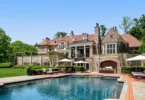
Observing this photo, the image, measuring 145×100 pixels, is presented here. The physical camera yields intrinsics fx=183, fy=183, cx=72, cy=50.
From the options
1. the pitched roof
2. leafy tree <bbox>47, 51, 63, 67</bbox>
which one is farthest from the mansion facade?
leafy tree <bbox>47, 51, 63, 67</bbox>

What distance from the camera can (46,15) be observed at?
2430 cm

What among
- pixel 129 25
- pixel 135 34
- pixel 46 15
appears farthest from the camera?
pixel 129 25

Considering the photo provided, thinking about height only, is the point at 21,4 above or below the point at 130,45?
above

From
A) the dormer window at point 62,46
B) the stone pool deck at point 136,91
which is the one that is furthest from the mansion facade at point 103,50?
the stone pool deck at point 136,91

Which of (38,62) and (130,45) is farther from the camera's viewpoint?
(38,62)

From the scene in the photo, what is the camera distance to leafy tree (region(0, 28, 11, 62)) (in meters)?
53.1

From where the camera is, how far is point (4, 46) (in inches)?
2244

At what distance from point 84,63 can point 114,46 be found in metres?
6.99

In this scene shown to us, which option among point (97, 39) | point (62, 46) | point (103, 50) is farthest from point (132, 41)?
point (62, 46)

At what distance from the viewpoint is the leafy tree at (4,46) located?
53144 millimetres

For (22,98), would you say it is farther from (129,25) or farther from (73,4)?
(129,25)

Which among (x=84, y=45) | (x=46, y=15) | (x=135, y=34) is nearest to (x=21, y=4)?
(x=46, y=15)

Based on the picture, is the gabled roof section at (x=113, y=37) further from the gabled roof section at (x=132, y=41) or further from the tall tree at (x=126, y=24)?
the tall tree at (x=126, y=24)

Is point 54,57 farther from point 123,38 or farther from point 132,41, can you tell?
point 132,41
